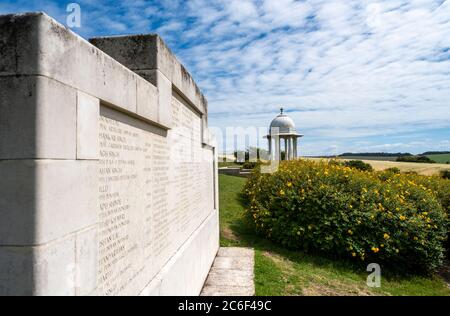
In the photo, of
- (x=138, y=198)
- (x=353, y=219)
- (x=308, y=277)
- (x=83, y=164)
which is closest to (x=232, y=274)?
(x=308, y=277)

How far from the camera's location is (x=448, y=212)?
9.23 meters

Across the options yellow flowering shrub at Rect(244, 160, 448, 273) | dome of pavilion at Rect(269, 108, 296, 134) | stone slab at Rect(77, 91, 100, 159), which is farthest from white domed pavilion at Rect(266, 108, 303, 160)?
stone slab at Rect(77, 91, 100, 159)

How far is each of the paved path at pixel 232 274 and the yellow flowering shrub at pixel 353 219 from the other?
4.22ft

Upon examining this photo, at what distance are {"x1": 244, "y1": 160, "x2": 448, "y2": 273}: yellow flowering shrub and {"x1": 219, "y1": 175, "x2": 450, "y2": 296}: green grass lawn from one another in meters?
0.32

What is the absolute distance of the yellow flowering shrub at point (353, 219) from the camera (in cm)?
707

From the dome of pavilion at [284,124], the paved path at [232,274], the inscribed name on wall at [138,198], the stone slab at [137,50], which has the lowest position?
the paved path at [232,274]

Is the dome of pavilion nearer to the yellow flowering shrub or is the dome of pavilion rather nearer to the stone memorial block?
the yellow flowering shrub

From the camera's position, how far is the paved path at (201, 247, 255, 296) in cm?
485

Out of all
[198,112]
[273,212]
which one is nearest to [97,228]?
A: [198,112]

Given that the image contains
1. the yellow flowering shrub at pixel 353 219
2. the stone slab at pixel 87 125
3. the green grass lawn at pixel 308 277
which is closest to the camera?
the stone slab at pixel 87 125

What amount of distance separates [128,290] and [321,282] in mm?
4308

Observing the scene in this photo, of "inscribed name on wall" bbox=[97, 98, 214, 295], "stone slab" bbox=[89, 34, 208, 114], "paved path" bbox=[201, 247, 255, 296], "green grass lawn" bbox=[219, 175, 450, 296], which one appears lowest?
"green grass lawn" bbox=[219, 175, 450, 296]

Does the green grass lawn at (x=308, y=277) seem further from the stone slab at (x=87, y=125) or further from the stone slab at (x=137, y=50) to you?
the stone slab at (x=87, y=125)

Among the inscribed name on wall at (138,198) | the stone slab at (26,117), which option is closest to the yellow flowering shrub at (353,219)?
the inscribed name on wall at (138,198)
